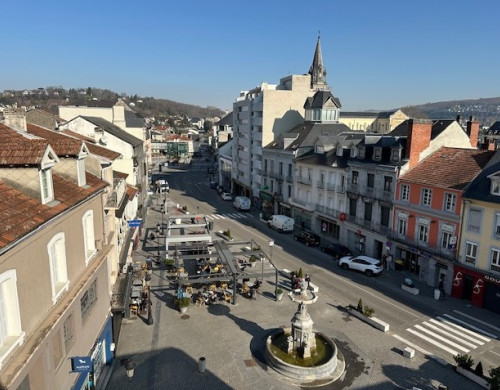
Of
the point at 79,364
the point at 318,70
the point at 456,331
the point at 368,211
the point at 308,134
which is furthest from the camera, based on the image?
the point at 318,70

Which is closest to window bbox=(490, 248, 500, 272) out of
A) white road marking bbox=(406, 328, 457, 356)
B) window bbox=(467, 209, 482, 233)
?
window bbox=(467, 209, 482, 233)

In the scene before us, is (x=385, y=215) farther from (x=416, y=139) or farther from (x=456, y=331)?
(x=456, y=331)

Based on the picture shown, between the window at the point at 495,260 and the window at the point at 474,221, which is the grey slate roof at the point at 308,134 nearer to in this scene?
the window at the point at 474,221

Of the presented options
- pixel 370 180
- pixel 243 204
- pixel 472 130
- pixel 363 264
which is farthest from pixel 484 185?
pixel 243 204

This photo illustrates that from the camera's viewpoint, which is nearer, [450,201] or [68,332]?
[68,332]

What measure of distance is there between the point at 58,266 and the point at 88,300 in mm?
3826

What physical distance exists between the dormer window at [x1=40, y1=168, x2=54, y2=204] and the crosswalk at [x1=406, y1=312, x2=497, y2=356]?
75.0 feet

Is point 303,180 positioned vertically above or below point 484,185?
below

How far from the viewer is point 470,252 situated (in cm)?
2942

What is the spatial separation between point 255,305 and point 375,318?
852 centimetres

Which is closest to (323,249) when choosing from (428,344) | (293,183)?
(293,183)

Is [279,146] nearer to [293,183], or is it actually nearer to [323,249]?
[293,183]

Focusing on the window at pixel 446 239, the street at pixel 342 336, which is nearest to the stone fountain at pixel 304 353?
the street at pixel 342 336

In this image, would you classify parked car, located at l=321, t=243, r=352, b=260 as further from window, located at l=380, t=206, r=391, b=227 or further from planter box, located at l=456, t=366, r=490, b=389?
planter box, located at l=456, t=366, r=490, b=389
